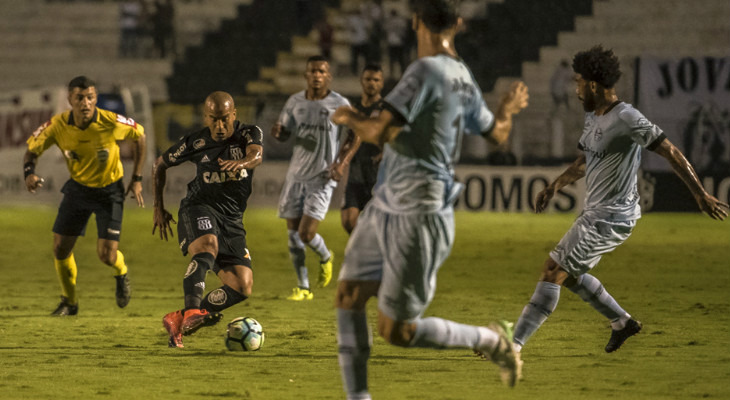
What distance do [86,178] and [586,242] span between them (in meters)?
5.05

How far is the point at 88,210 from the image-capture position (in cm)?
1046

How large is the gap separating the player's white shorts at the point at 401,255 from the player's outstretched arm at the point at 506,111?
0.50 meters

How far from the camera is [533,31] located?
2767cm

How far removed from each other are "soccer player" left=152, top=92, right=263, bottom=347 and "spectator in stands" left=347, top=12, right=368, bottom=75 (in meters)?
19.4

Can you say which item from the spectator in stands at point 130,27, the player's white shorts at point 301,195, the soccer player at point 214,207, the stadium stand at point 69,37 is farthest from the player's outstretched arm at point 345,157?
the spectator in stands at point 130,27

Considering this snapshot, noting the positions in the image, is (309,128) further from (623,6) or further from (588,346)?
(623,6)

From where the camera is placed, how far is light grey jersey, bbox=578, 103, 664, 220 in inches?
301

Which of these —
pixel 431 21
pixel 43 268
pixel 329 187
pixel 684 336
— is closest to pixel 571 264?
pixel 684 336

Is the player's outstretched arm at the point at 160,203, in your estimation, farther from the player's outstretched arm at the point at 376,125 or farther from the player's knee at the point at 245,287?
the player's outstretched arm at the point at 376,125

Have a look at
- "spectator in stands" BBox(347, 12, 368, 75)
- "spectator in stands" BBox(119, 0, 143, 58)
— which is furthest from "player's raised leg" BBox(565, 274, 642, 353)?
"spectator in stands" BBox(119, 0, 143, 58)

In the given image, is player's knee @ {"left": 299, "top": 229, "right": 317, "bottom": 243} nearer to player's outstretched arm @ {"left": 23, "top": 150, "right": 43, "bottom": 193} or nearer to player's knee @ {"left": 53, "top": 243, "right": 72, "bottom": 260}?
player's knee @ {"left": 53, "top": 243, "right": 72, "bottom": 260}

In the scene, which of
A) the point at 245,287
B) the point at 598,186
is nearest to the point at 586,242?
the point at 598,186

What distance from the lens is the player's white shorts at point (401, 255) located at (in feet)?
18.2

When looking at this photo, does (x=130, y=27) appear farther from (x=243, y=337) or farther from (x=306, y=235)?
(x=243, y=337)
